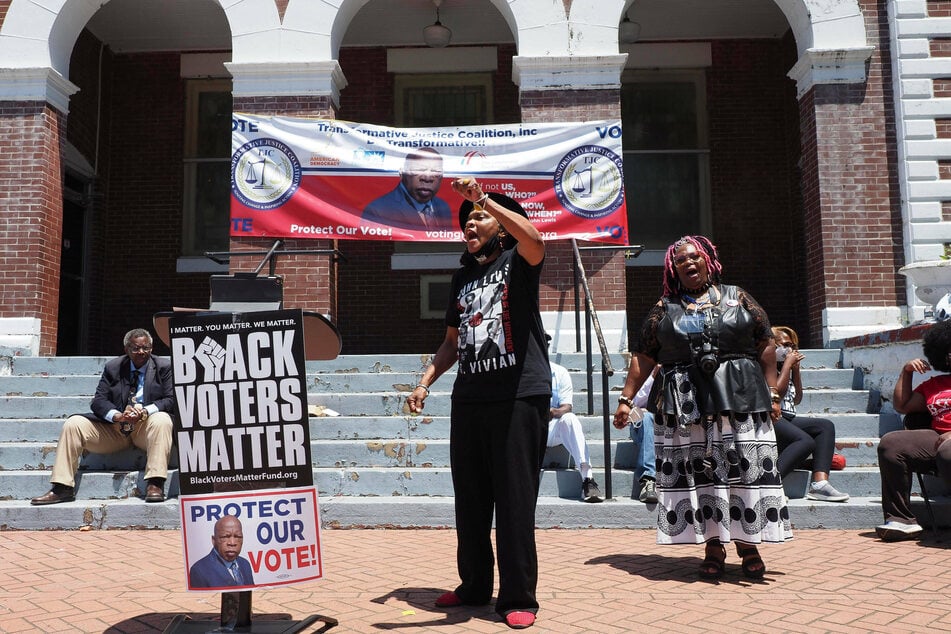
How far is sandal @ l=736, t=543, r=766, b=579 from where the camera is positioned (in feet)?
14.2

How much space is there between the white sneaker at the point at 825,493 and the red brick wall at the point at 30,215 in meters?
8.11

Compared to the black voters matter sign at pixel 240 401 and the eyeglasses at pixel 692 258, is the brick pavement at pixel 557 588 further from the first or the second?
the eyeglasses at pixel 692 258

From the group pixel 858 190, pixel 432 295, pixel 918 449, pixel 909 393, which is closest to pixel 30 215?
pixel 432 295

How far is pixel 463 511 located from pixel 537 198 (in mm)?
6037

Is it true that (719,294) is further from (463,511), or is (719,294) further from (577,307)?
(577,307)

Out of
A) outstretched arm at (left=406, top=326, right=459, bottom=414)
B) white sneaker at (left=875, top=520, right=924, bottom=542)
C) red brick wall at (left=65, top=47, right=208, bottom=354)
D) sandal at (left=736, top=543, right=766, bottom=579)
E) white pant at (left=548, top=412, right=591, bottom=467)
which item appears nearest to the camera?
outstretched arm at (left=406, top=326, right=459, bottom=414)

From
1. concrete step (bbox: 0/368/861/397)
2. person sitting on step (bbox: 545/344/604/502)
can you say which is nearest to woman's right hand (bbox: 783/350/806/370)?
person sitting on step (bbox: 545/344/604/502)

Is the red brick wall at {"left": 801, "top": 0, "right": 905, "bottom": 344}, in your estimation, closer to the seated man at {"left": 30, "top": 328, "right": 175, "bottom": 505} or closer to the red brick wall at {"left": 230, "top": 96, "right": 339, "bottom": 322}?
the red brick wall at {"left": 230, "top": 96, "right": 339, "bottom": 322}

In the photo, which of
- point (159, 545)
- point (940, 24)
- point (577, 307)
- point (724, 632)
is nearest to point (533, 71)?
point (577, 307)

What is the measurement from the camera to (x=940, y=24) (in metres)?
Result: 9.36

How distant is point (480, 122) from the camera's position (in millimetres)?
12398

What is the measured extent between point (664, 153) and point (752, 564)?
9.13m

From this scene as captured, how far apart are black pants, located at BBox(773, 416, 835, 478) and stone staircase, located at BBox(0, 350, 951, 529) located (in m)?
0.20

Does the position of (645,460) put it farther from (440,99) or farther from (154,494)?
(440,99)
